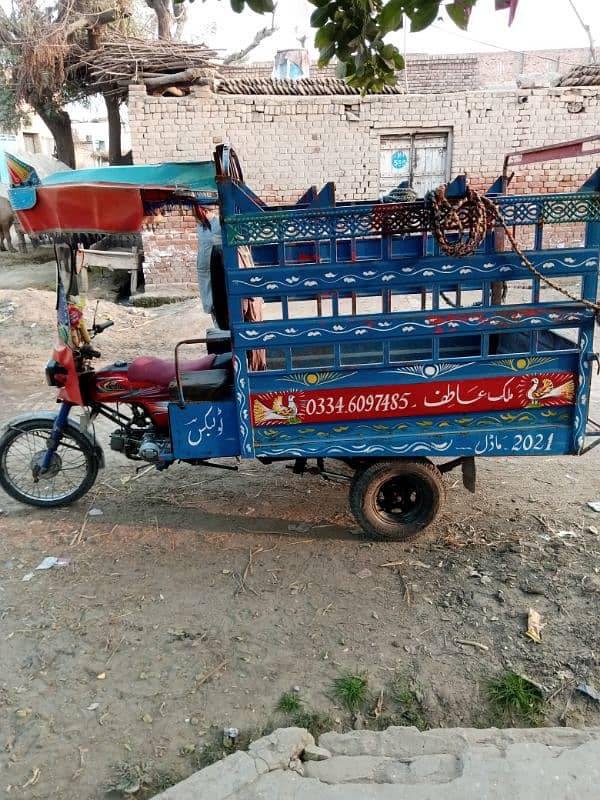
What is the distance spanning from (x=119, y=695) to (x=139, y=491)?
191 centimetres

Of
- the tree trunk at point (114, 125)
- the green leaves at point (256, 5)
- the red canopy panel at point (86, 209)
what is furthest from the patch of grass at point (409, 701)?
the tree trunk at point (114, 125)

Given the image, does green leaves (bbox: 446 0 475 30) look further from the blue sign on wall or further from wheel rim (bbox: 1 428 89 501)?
the blue sign on wall

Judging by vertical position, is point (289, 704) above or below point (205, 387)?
below

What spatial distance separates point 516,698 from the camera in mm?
2592

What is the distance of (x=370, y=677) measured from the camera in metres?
2.74

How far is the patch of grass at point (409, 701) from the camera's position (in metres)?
2.54

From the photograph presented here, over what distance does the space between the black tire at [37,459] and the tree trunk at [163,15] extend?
1455cm

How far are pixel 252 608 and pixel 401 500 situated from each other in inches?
43.7

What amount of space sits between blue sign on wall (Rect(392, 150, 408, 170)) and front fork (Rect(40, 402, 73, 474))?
8.69 meters

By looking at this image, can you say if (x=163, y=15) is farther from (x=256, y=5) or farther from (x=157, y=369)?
(x=256, y=5)

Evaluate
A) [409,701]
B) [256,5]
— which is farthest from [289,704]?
[256,5]

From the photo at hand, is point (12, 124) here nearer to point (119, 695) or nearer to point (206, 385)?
point (206, 385)

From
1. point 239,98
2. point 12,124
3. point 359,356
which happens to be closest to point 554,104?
point 239,98

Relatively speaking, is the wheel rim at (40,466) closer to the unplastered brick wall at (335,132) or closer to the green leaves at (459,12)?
the green leaves at (459,12)
